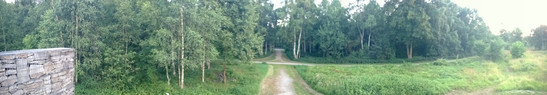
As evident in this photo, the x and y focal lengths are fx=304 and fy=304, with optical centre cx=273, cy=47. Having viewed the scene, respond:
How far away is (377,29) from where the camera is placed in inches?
1166

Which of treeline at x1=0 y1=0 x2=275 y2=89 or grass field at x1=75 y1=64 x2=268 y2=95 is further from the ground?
treeline at x1=0 y1=0 x2=275 y2=89

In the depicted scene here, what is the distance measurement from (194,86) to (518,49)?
547 inches

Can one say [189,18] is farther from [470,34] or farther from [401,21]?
[401,21]

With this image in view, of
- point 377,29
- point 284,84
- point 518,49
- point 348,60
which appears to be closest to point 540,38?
point 518,49

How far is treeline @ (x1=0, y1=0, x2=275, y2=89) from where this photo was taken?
13734mm

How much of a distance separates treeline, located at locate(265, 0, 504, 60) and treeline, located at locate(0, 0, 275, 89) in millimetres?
12748

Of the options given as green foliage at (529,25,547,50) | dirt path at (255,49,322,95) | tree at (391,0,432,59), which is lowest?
dirt path at (255,49,322,95)

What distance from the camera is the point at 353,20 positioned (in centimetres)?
3091

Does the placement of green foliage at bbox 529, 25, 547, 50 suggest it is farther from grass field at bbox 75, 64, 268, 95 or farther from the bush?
grass field at bbox 75, 64, 268, 95

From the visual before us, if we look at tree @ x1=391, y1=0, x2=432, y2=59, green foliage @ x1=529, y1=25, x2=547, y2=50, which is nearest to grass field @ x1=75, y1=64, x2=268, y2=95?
green foliage @ x1=529, y1=25, x2=547, y2=50

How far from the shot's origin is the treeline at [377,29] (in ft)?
71.9

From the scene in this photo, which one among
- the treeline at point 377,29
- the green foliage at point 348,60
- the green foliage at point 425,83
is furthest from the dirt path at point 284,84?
the treeline at point 377,29

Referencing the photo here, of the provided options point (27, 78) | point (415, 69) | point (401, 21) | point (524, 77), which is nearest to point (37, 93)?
point (27, 78)

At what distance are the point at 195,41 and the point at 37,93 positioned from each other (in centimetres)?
704
